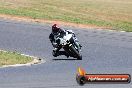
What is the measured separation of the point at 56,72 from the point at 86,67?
5.96 ft

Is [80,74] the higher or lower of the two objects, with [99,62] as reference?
higher

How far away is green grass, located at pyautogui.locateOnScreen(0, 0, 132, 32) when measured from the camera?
131 ft

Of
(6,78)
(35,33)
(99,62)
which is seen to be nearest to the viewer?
(6,78)

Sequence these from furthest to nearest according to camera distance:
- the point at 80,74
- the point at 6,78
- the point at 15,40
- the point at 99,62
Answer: the point at 15,40 < the point at 99,62 < the point at 6,78 < the point at 80,74

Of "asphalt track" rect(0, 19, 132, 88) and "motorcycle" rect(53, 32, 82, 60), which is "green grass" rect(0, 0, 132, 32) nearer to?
"asphalt track" rect(0, 19, 132, 88)

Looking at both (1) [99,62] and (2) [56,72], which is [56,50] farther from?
(1) [99,62]

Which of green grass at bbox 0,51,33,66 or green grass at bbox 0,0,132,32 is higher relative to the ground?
green grass at bbox 0,51,33,66

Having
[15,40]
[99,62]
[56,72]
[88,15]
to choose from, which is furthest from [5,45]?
[88,15]

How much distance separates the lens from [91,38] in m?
31.4

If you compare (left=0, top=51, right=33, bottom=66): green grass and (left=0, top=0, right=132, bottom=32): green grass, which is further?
(left=0, top=0, right=132, bottom=32): green grass

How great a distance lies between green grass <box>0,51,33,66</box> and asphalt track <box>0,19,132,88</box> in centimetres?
88

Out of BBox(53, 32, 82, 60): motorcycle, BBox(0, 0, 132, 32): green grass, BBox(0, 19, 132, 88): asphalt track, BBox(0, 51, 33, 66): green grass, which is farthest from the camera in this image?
BBox(0, 0, 132, 32): green grass

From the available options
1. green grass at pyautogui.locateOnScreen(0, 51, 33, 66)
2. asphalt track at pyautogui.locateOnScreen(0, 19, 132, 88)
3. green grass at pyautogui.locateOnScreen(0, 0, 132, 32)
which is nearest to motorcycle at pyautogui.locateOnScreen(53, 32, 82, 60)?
asphalt track at pyautogui.locateOnScreen(0, 19, 132, 88)

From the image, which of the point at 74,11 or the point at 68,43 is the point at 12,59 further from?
the point at 74,11
